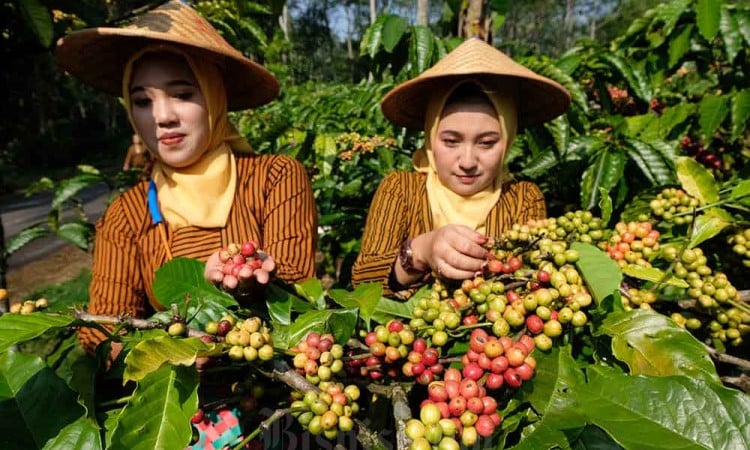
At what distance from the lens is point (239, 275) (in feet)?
3.10

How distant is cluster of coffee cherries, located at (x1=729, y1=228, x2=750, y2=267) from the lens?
108 centimetres

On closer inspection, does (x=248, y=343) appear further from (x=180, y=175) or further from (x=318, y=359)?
(x=180, y=175)

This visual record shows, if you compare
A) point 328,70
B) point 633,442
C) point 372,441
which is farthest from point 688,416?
point 328,70

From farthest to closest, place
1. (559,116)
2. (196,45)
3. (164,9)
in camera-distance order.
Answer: (559,116) < (164,9) < (196,45)

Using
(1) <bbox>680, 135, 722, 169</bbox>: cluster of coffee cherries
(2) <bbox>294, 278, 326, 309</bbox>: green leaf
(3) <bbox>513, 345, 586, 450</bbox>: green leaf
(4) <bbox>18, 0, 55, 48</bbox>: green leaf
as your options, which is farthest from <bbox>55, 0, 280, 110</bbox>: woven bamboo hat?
(1) <bbox>680, 135, 722, 169</bbox>: cluster of coffee cherries

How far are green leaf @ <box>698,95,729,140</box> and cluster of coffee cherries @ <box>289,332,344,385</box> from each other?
71.9 inches

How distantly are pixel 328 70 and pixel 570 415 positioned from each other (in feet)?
168

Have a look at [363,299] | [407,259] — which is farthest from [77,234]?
[363,299]

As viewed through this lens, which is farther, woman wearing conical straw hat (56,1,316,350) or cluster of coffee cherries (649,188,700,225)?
woman wearing conical straw hat (56,1,316,350)

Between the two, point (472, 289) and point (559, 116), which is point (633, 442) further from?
point (559, 116)

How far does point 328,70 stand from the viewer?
4891 cm

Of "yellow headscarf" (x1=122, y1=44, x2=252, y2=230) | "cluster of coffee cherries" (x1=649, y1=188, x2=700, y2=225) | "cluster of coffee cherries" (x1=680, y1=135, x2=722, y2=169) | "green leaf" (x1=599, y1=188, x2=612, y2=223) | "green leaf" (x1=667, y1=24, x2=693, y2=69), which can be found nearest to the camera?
"green leaf" (x1=599, y1=188, x2=612, y2=223)

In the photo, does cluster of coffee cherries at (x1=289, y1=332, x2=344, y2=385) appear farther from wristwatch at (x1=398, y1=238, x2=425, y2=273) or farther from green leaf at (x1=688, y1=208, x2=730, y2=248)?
green leaf at (x1=688, y1=208, x2=730, y2=248)

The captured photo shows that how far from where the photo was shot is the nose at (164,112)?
4.56 ft
